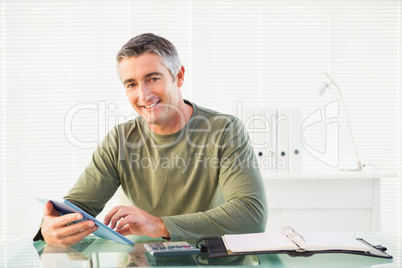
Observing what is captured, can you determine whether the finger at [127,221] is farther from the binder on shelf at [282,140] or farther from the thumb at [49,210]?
the binder on shelf at [282,140]

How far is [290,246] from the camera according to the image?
3.41ft

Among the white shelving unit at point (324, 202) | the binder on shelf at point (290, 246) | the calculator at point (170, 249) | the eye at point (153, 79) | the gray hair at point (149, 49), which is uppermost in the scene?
the gray hair at point (149, 49)

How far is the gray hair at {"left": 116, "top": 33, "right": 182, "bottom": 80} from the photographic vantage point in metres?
1.59

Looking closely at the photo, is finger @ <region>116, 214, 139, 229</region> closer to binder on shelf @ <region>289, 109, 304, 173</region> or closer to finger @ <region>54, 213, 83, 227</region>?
finger @ <region>54, 213, 83, 227</region>

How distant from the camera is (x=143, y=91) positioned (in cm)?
163

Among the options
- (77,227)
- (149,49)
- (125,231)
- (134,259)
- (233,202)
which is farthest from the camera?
(149,49)

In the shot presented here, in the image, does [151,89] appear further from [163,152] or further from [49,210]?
[49,210]

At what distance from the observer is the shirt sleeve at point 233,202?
130cm

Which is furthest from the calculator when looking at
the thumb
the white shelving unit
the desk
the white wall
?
the white wall

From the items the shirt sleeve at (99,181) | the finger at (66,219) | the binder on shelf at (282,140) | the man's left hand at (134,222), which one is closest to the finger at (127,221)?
the man's left hand at (134,222)

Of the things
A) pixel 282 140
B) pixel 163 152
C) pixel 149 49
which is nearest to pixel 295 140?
pixel 282 140

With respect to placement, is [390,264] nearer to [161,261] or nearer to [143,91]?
[161,261]

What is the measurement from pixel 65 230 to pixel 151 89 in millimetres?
640

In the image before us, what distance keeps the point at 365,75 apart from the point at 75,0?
2380 millimetres
